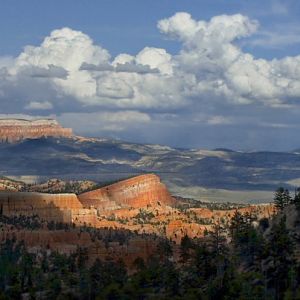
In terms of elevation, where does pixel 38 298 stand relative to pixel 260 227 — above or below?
below

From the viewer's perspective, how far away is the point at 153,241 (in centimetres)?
19338

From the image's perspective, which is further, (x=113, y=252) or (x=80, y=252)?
(x=113, y=252)

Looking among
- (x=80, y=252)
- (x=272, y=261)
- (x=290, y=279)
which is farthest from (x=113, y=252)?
(x=290, y=279)

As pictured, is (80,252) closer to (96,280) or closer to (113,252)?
(113,252)

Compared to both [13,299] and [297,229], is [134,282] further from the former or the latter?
[297,229]

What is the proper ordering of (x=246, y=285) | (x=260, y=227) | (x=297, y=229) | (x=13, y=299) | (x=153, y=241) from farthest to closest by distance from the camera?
1. (x=153, y=241)
2. (x=260, y=227)
3. (x=297, y=229)
4. (x=13, y=299)
5. (x=246, y=285)

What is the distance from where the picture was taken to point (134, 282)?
119 meters

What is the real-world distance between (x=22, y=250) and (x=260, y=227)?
5328cm

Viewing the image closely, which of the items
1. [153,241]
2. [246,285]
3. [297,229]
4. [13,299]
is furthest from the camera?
[153,241]

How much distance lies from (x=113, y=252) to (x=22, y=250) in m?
20.4

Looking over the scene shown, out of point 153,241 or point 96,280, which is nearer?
point 96,280

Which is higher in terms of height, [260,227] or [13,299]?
[260,227]

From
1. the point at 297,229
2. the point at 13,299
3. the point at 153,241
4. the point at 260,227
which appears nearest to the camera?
the point at 13,299

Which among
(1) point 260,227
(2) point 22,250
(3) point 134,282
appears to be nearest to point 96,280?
(3) point 134,282
